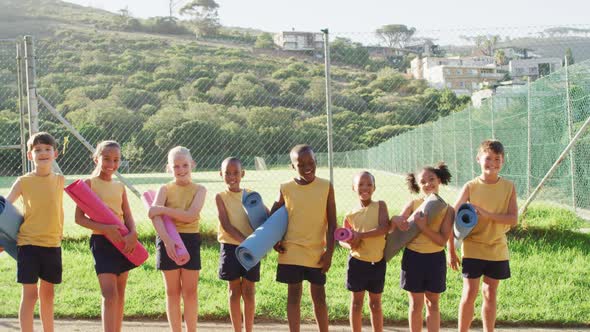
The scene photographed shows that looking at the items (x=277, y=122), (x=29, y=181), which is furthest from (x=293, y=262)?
(x=277, y=122)

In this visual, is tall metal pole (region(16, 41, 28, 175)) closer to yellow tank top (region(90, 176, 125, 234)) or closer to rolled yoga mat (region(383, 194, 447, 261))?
yellow tank top (region(90, 176, 125, 234))

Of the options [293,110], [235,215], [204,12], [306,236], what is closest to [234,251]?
[235,215]

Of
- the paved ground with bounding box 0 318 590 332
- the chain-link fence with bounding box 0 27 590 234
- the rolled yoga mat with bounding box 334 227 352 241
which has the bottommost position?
the paved ground with bounding box 0 318 590 332

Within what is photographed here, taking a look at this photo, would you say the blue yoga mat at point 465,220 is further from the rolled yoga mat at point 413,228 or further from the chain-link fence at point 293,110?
the chain-link fence at point 293,110

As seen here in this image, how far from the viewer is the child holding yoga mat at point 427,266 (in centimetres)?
446

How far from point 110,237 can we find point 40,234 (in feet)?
1.55

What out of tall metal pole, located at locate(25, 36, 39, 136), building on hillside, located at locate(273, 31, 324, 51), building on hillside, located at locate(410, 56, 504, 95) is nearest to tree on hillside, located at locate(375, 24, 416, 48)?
building on hillside, located at locate(410, 56, 504, 95)

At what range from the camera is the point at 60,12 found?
3777 inches

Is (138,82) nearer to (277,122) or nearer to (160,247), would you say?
(277,122)

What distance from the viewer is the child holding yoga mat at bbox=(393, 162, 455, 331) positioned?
4457mm

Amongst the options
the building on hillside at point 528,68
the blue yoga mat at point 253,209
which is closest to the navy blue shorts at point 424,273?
the blue yoga mat at point 253,209

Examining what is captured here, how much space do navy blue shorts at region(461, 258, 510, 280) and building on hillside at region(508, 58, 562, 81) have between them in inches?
397

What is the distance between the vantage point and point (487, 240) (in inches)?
181

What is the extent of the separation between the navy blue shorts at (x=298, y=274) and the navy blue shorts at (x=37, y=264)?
4.93 feet
